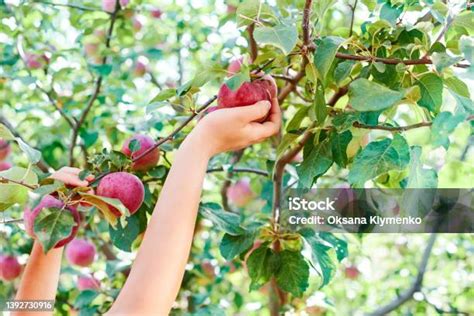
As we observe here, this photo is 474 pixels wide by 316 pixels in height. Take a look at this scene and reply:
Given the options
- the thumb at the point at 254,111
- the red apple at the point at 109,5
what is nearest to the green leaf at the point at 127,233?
the thumb at the point at 254,111

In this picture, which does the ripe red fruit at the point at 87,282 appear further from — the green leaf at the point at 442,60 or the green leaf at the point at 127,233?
the green leaf at the point at 442,60

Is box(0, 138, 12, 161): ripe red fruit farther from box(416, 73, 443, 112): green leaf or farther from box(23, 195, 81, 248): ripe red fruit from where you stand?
box(416, 73, 443, 112): green leaf

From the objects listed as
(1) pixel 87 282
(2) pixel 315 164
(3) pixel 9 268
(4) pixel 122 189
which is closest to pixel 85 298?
(1) pixel 87 282

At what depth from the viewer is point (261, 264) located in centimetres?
114

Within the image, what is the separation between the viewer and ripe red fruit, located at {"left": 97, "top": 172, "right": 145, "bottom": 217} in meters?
0.88

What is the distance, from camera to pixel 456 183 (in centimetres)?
93

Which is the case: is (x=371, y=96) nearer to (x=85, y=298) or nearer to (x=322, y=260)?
(x=322, y=260)

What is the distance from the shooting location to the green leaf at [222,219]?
1.14 metres

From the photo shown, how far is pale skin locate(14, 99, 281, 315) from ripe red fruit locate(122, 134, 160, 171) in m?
0.17

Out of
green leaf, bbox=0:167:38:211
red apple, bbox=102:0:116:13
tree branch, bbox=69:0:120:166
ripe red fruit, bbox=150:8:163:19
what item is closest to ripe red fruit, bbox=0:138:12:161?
tree branch, bbox=69:0:120:166

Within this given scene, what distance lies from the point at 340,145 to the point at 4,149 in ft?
4.20

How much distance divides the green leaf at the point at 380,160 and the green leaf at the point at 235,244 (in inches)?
14.9

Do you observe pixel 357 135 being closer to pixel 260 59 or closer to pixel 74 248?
pixel 260 59

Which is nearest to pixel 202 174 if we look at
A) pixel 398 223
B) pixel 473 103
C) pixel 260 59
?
pixel 260 59
